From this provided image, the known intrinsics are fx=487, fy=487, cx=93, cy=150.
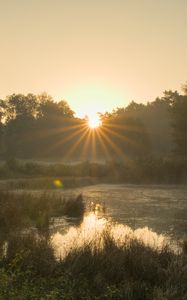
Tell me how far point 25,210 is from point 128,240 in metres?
11.1

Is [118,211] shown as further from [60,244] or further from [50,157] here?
[50,157]

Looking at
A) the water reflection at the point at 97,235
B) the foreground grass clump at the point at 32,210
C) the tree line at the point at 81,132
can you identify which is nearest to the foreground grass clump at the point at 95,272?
the water reflection at the point at 97,235

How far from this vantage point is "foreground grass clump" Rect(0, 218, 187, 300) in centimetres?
1226

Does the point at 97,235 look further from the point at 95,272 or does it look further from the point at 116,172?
the point at 116,172

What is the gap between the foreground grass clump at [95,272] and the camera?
40.2 feet

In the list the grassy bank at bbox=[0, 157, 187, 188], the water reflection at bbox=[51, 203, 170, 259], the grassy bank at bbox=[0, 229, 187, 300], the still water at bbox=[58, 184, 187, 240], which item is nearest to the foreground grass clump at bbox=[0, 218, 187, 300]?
the grassy bank at bbox=[0, 229, 187, 300]

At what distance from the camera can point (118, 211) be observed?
29391 mm

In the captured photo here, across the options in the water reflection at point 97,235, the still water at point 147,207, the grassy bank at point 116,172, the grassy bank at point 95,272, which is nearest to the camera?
the grassy bank at point 95,272

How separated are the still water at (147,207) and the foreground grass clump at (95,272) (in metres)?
6.67

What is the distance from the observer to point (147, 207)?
3203 centimetres

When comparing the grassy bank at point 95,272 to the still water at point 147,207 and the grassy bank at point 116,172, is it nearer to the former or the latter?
the still water at point 147,207

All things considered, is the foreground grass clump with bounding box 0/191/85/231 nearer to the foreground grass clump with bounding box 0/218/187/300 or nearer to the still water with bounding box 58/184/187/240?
the still water with bounding box 58/184/187/240

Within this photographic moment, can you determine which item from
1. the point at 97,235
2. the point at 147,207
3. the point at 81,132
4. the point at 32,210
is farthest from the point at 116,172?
the point at 81,132

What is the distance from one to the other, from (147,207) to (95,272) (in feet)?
60.3
